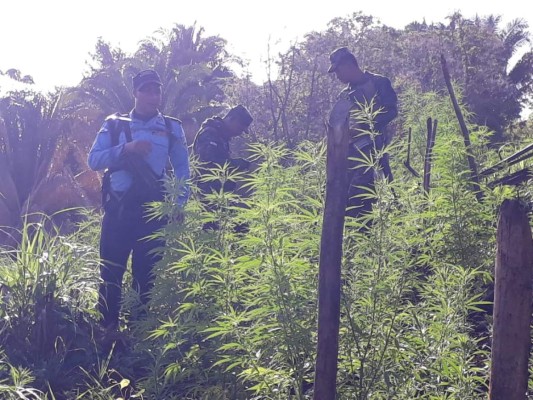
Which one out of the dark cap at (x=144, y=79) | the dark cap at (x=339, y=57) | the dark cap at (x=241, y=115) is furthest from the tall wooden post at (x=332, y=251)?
the dark cap at (x=241, y=115)

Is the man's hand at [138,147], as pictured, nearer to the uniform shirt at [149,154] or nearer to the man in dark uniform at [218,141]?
the uniform shirt at [149,154]

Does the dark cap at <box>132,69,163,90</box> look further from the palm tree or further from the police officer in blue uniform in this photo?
the palm tree

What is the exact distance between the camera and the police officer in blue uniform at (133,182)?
4957mm

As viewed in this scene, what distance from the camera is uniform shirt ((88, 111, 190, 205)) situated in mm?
4918

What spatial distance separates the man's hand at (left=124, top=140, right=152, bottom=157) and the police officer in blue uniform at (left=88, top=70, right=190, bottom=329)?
7 centimetres

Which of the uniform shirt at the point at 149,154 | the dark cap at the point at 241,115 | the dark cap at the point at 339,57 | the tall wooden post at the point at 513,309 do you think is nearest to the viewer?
the tall wooden post at the point at 513,309

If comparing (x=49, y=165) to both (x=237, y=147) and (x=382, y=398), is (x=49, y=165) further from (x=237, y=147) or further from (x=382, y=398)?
(x=382, y=398)

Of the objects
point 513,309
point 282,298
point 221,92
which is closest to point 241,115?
point 282,298

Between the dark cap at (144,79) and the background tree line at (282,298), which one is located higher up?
the dark cap at (144,79)

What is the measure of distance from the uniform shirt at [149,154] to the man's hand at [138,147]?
82mm

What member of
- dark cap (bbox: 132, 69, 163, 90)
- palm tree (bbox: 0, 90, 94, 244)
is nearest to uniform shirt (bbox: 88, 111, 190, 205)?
dark cap (bbox: 132, 69, 163, 90)

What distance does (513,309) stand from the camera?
2.29m

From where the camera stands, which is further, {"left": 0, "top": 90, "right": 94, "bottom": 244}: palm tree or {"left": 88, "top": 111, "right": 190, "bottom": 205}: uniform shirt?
{"left": 0, "top": 90, "right": 94, "bottom": 244}: palm tree

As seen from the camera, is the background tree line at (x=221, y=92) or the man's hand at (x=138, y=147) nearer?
the man's hand at (x=138, y=147)
